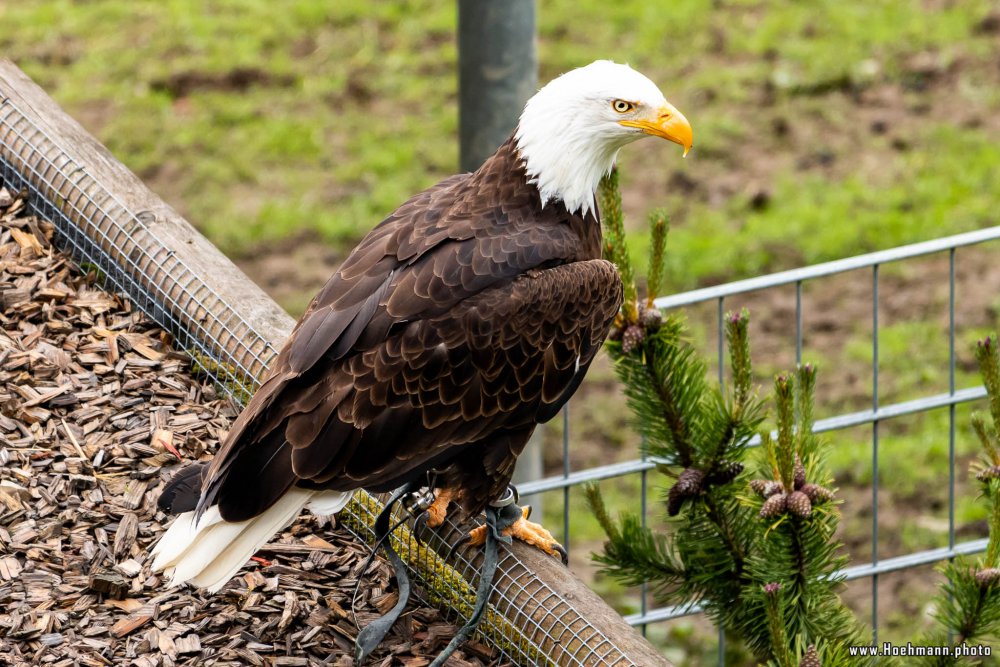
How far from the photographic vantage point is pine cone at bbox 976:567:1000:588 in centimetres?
345

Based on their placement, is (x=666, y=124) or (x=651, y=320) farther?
(x=666, y=124)

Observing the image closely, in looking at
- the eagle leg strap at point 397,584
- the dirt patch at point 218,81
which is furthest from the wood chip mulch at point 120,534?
the dirt patch at point 218,81

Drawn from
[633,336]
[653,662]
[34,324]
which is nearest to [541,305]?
[633,336]

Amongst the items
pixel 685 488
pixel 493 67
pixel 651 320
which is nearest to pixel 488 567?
pixel 685 488

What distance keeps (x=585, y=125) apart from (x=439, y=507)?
1.11m

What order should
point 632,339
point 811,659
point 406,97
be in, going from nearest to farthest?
point 811,659, point 632,339, point 406,97

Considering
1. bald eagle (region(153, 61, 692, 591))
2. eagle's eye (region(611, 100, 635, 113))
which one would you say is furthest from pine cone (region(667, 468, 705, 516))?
eagle's eye (region(611, 100, 635, 113))

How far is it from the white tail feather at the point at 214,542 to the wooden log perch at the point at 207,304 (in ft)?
0.76

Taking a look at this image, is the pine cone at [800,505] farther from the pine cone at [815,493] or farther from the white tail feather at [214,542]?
the white tail feather at [214,542]

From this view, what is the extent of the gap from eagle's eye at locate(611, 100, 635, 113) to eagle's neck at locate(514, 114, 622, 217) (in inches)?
3.8

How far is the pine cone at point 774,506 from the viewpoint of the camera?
3494 millimetres

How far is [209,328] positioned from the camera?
15.2 feet

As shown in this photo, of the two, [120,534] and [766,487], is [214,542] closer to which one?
[120,534]

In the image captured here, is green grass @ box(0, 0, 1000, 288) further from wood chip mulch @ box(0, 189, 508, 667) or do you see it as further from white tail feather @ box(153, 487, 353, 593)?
white tail feather @ box(153, 487, 353, 593)
